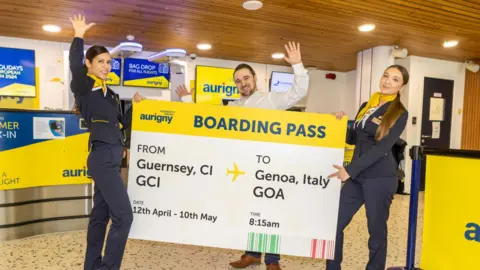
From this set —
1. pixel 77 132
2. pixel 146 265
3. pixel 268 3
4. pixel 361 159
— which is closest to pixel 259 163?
pixel 361 159

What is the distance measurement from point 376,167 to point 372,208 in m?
0.26

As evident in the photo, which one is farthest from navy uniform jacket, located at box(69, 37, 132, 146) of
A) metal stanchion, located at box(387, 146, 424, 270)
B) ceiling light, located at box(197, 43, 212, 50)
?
ceiling light, located at box(197, 43, 212, 50)

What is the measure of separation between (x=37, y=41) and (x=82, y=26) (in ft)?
18.1

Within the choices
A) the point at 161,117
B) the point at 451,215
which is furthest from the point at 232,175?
the point at 451,215

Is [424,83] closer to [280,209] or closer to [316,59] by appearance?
[316,59]

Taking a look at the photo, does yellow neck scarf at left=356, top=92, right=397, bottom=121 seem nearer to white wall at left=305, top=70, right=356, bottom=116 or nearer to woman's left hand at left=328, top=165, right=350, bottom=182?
woman's left hand at left=328, top=165, right=350, bottom=182

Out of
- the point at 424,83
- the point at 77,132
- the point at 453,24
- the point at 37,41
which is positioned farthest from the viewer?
the point at 424,83

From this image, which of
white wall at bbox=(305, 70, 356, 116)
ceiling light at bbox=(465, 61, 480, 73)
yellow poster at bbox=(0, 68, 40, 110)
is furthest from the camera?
white wall at bbox=(305, 70, 356, 116)

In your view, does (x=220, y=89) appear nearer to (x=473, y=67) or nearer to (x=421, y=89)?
(x=421, y=89)

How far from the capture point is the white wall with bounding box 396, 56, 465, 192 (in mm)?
7277

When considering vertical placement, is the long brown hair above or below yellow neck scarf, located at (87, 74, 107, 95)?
below

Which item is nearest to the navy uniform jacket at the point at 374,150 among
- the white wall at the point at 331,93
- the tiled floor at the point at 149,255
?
the tiled floor at the point at 149,255

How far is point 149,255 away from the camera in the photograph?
3268 millimetres

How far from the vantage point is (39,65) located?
697 centimetres
